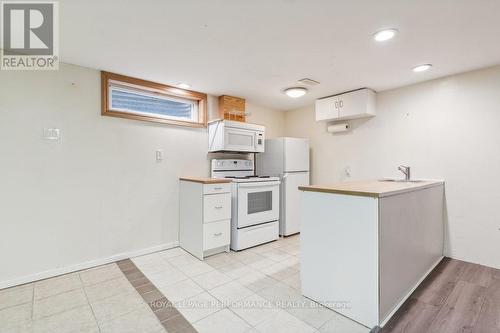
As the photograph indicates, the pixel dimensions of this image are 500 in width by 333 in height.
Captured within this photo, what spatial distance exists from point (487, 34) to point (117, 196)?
12.2 ft

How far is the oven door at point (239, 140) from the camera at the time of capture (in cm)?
326

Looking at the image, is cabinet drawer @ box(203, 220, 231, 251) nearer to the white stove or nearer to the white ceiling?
the white stove

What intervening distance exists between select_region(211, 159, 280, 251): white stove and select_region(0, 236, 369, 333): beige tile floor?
0.46 meters

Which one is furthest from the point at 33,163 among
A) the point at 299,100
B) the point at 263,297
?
the point at 299,100

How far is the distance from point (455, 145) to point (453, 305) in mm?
1748

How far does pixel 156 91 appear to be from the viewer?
9.98 ft

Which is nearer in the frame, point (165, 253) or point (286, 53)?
point (286, 53)

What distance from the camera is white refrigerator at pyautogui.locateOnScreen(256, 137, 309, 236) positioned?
11.9 feet

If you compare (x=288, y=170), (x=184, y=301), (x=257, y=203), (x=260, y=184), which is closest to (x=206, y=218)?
(x=257, y=203)

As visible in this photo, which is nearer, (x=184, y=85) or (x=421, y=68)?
(x=421, y=68)

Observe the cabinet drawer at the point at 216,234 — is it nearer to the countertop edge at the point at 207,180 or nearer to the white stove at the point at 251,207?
the white stove at the point at 251,207

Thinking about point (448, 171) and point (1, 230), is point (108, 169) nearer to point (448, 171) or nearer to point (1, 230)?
point (1, 230)

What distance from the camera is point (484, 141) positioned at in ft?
8.39

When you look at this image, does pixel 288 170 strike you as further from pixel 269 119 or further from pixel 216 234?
pixel 216 234
